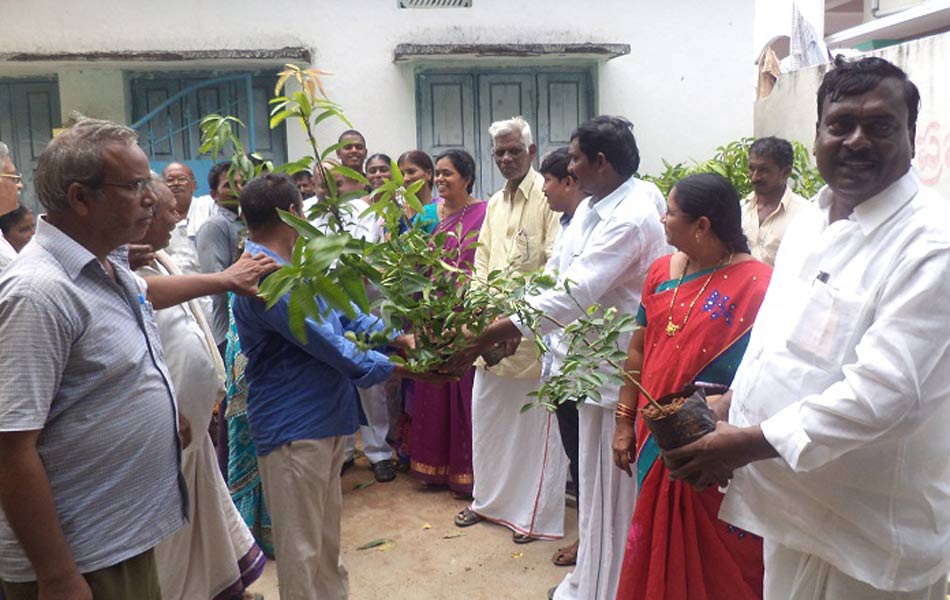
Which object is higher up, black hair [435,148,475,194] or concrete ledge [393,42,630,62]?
concrete ledge [393,42,630,62]

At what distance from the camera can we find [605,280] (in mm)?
3150

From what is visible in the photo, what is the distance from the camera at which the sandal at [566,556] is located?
399 centimetres

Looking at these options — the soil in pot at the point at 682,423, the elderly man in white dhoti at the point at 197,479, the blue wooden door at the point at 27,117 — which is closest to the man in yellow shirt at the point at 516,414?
the elderly man in white dhoti at the point at 197,479

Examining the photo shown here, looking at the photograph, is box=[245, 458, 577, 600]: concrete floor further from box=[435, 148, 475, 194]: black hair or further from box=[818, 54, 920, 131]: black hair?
box=[818, 54, 920, 131]: black hair

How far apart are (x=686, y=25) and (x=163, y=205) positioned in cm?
654

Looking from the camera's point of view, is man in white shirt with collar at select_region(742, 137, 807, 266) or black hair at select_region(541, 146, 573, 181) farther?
man in white shirt with collar at select_region(742, 137, 807, 266)

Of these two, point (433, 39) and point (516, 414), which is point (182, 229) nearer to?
point (516, 414)

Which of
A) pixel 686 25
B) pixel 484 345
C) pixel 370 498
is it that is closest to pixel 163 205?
pixel 484 345

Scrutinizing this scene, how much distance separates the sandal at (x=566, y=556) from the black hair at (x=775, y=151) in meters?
2.58

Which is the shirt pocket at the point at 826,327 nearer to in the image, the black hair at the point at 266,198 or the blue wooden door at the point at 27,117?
the black hair at the point at 266,198

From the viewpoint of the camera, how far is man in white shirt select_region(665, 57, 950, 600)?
1.57 m

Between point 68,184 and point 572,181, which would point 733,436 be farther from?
point 572,181

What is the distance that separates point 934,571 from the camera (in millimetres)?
1747

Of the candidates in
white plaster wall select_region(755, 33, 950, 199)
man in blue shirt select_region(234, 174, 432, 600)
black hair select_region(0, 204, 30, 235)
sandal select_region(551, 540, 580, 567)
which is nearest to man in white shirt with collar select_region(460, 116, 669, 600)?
sandal select_region(551, 540, 580, 567)
